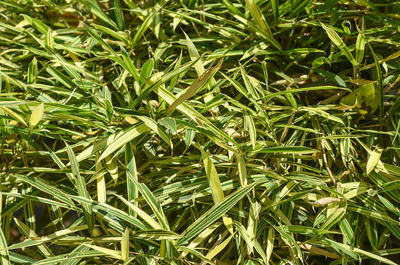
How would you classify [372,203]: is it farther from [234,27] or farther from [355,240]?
[234,27]

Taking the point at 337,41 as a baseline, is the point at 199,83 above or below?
above

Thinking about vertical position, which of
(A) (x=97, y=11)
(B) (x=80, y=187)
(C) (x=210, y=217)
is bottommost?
(C) (x=210, y=217)

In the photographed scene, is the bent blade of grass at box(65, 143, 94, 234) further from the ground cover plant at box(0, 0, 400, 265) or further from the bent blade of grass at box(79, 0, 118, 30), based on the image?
the bent blade of grass at box(79, 0, 118, 30)

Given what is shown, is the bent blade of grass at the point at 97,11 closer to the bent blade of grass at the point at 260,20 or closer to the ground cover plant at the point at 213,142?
the ground cover plant at the point at 213,142

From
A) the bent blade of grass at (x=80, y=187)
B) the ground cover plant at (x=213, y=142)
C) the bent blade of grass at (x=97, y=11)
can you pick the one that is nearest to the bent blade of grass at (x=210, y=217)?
the ground cover plant at (x=213, y=142)

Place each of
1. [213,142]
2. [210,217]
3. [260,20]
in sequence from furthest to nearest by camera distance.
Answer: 1. [260,20]
2. [213,142]
3. [210,217]

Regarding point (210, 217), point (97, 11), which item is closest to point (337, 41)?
point (210, 217)

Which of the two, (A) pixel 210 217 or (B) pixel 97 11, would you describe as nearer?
(A) pixel 210 217

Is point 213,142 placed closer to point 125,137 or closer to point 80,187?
point 125,137

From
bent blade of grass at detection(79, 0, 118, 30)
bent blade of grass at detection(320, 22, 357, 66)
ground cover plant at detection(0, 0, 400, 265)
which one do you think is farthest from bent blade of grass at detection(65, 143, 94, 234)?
bent blade of grass at detection(320, 22, 357, 66)
